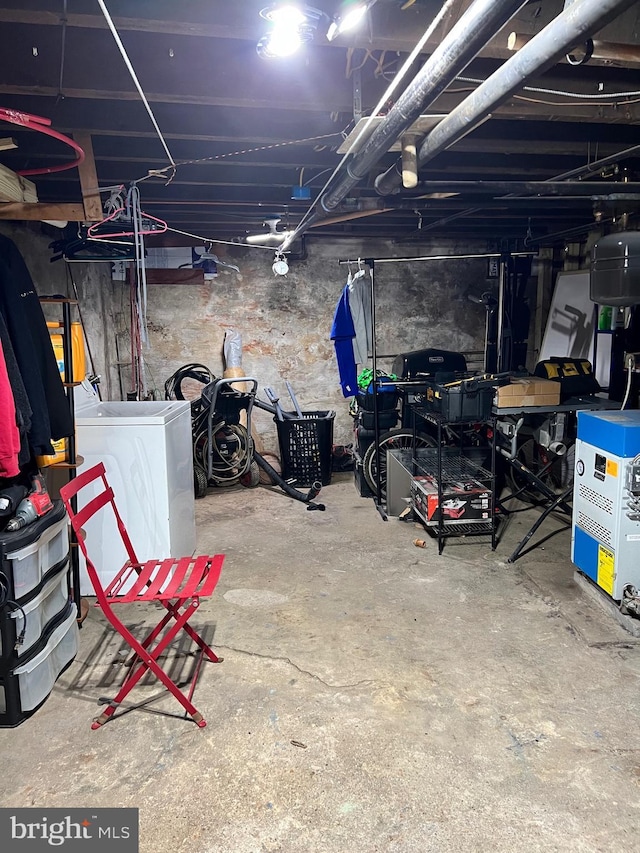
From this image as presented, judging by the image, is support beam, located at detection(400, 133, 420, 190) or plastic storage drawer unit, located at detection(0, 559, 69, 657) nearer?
plastic storage drawer unit, located at detection(0, 559, 69, 657)

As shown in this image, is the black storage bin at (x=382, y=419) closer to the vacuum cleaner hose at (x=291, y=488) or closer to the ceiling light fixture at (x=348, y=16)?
the vacuum cleaner hose at (x=291, y=488)

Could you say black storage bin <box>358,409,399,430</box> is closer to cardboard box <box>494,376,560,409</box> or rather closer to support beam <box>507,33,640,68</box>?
cardboard box <box>494,376,560,409</box>

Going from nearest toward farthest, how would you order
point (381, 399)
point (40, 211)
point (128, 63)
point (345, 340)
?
point (128, 63), point (40, 211), point (345, 340), point (381, 399)

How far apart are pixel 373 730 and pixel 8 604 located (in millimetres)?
1458

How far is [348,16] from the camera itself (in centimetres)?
155

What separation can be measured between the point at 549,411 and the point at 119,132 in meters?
3.04

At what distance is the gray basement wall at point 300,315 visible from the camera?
5957 mm

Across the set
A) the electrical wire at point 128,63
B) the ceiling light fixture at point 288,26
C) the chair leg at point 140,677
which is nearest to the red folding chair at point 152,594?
the chair leg at point 140,677

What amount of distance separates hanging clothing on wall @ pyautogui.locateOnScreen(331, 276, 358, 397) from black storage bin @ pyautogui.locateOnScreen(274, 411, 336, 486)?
1.96 ft

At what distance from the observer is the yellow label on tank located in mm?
3051

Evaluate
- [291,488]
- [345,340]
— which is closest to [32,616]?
[291,488]

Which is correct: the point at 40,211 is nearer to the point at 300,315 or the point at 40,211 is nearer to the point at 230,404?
the point at 230,404

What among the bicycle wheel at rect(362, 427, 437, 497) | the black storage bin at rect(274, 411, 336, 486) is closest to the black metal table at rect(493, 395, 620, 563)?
the bicycle wheel at rect(362, 427, 437, 497)

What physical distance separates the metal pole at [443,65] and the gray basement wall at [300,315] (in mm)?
3680
